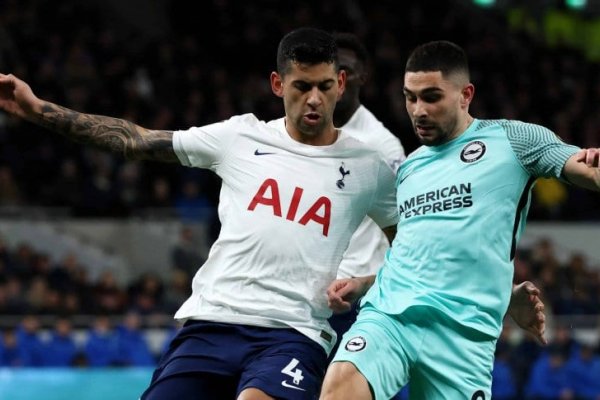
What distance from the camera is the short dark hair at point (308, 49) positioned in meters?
5.80

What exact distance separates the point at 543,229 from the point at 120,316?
24.6 ft

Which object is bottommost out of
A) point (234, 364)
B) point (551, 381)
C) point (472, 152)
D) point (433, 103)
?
point (551, 381)

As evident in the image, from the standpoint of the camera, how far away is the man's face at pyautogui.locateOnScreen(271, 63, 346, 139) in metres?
5.79

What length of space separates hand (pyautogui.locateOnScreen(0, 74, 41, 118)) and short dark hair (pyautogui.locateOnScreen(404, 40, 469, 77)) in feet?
6.07

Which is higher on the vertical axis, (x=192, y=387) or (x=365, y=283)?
(x=365, y=283)

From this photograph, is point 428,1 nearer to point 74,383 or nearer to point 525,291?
point 74,383

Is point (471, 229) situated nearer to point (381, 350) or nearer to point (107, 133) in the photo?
point (381, 350)

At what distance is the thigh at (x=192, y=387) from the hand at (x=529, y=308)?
60.1 inches

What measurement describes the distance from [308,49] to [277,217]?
2.72ft

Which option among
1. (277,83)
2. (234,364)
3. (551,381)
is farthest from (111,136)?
(551,381)

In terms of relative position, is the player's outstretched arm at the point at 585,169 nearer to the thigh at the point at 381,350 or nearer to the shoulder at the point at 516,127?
the shoulder at the point at 516,127

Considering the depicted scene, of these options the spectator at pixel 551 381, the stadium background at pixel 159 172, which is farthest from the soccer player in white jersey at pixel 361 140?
the spectator at pixel 551 381

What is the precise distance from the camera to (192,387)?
18.0ft

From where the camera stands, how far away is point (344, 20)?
21703 millimetres
